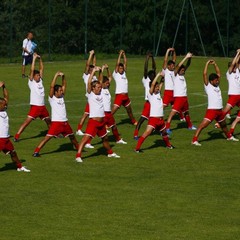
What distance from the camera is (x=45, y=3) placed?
66.7m

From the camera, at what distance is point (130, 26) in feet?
211

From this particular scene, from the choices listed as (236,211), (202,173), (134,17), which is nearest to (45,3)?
(134,17)

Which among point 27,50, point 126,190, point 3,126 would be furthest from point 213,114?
point 27,50

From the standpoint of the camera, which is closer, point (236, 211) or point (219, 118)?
point (236, 211)

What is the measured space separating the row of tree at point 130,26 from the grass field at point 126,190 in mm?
28426

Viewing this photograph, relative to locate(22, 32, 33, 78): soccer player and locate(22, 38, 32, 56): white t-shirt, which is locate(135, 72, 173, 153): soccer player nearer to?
locate(22, 32, 33, 78): soccer player

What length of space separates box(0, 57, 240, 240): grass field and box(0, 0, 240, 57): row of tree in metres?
28.4

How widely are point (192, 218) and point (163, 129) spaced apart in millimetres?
7486

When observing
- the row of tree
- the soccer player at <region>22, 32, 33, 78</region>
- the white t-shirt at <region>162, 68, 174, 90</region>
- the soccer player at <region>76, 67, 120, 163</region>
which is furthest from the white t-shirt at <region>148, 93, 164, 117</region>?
the row of tree

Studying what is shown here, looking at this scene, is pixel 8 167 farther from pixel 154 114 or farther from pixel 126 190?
pixel 154 114

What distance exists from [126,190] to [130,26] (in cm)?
4182

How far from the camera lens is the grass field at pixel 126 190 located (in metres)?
19.8

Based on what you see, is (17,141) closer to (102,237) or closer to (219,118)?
(219,118)

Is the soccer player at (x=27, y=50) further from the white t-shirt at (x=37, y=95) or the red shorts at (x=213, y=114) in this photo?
the red shorts at (x=213, y=114)
